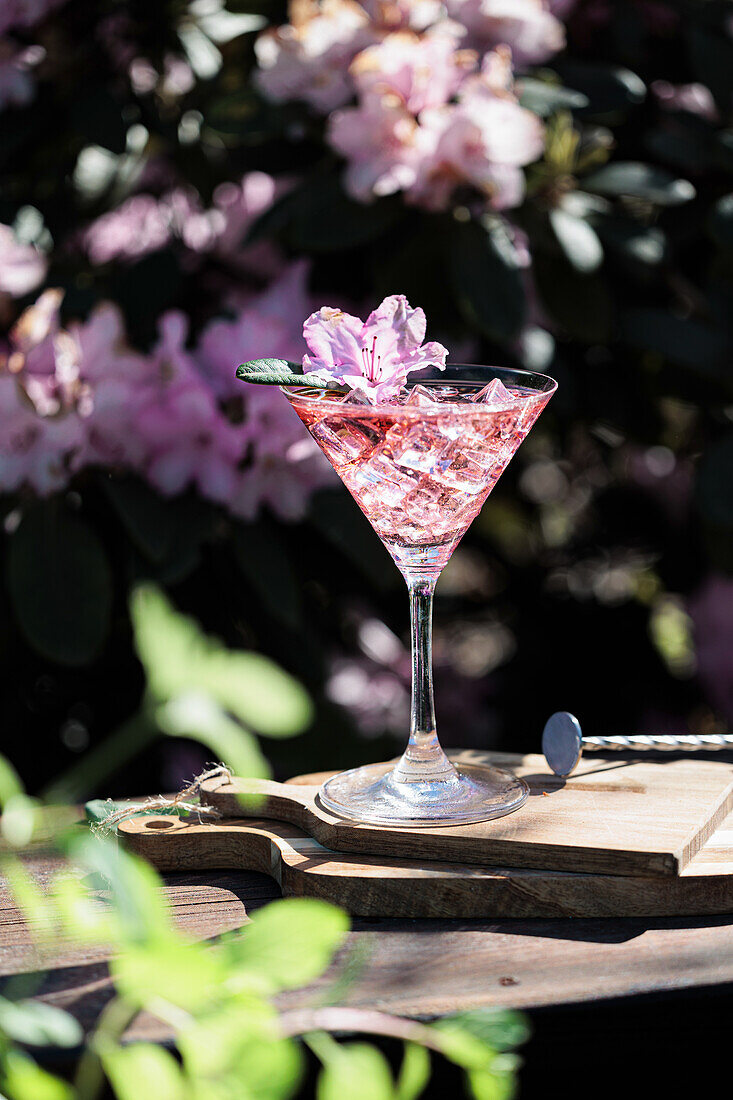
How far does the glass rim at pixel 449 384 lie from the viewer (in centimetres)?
86

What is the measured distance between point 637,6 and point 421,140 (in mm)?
695

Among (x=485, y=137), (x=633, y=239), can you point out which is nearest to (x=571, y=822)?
(x=485, y=137)

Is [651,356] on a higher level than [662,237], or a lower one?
lower

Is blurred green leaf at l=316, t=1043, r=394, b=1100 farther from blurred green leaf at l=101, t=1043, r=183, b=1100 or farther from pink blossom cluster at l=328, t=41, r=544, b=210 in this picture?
pink blossom cluster at l=328, t=41, r=544, b=210

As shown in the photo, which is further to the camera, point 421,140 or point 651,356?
point 651,356

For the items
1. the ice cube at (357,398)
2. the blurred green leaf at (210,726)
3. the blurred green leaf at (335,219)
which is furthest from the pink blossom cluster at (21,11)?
the blurred green leaf at (210,726)

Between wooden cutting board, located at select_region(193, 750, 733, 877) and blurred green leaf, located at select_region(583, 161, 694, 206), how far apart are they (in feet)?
2.66

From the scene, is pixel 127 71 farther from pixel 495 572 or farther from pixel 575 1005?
pixel 575 1005

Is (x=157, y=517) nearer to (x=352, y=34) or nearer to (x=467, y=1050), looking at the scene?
(x=352, y=34)

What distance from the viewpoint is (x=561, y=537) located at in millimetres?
2656

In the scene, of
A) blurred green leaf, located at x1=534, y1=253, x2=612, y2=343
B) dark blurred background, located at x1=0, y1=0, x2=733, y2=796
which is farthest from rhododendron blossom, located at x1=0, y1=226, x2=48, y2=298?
blurred green leaf, located at x1=534, y1=253, x2=612, y2=343

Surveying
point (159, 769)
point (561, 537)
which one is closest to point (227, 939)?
point (159, 769)

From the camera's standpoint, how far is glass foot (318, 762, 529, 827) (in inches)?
37.2

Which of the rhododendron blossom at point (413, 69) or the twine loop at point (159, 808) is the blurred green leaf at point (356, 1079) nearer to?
the twine loop at point (159, 808)
